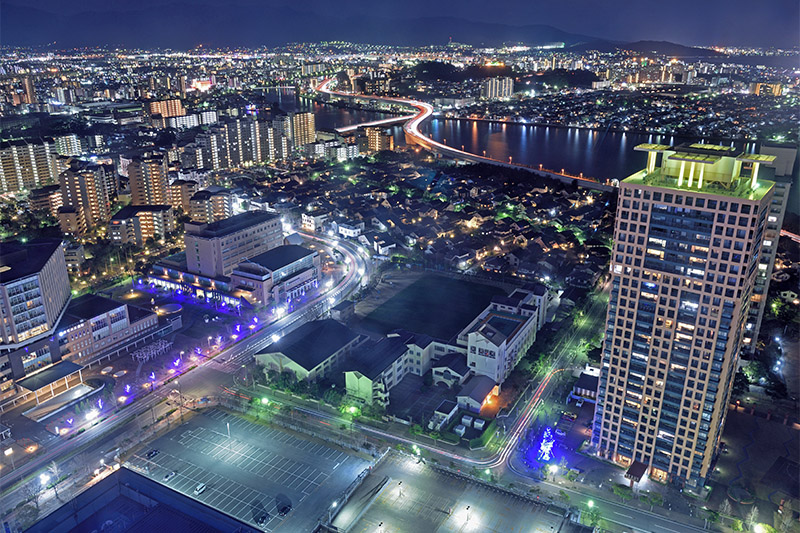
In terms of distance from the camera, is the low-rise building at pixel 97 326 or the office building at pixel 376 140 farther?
the office building at pixel 376 140

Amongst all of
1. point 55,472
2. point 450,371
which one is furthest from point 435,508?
point 55,472

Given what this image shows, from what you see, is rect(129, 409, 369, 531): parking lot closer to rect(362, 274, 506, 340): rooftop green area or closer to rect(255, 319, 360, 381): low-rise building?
rect(255, 319, 360, 381): low-rise building

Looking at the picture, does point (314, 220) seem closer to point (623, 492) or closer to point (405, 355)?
point (405, 355)

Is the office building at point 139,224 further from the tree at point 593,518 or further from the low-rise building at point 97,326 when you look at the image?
the tree at point 593,518

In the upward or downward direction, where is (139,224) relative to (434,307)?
upward

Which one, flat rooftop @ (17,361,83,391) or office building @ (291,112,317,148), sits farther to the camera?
office building @ (291,112,317,148)

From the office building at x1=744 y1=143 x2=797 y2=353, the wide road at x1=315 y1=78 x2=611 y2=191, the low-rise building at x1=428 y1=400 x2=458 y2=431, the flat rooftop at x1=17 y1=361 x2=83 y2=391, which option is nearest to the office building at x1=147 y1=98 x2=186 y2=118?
the wide road at x1=315 y1=78 x2=611 y2=191

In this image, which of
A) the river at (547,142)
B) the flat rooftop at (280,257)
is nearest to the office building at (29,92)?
the river at (547,142)
